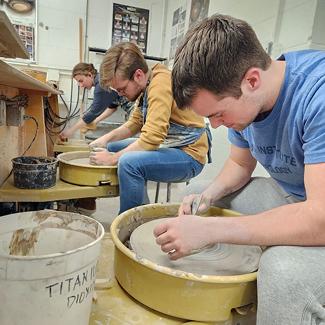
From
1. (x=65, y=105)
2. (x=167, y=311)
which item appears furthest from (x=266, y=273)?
(x=65, y=105)

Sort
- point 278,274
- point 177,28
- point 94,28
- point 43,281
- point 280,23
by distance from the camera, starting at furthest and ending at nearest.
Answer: point 94,28 → point 177,28 → point 280,23 → point 278,274 → point 43,281

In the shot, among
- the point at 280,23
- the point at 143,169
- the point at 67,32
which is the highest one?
the point at 67,32

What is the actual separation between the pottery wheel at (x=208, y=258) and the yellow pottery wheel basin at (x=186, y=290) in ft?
0.24

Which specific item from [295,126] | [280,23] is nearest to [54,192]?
[295,126]

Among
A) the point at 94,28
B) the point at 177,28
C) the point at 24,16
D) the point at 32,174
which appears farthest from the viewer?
the point at 94,28

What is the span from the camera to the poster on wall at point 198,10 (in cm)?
301

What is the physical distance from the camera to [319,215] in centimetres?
57

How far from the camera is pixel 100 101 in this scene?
2.58 meters

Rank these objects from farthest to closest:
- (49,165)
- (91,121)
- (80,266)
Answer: (91,121), (49,165), (80,266)

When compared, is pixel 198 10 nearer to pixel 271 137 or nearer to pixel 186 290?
pixel 271 137

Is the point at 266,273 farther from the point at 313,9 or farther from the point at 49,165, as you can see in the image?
the point at 313,9

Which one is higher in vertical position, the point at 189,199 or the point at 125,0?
the point at 125,0

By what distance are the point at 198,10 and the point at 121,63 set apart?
7.17 feet

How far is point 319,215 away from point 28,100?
5.22 ft
